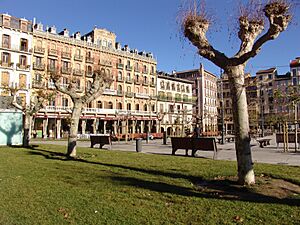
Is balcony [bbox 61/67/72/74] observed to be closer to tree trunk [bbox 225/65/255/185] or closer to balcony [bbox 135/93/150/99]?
balcony [bbox 135/93/150/99]

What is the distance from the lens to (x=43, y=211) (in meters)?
4.72

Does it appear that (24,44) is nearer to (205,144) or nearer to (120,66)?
(120,66)

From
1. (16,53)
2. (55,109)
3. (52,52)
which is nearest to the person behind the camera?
(16,53)

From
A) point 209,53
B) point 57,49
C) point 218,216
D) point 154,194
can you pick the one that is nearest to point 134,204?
point 154,194

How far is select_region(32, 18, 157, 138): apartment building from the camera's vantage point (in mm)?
46281

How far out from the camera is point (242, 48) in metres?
7.28

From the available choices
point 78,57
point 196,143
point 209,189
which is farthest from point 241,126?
point 78,57

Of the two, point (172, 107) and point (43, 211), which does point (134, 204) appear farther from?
point (172, 107)

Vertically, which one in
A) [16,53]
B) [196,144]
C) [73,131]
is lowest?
[196,144]

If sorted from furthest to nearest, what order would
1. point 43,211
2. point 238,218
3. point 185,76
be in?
point 185,76
point 43,211
point 238,218

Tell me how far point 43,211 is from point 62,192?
1197mm

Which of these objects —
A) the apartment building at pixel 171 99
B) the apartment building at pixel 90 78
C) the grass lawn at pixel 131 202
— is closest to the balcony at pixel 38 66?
the apartment building at pixel 90 78

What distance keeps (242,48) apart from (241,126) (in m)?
2.00

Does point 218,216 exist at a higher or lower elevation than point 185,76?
lower
